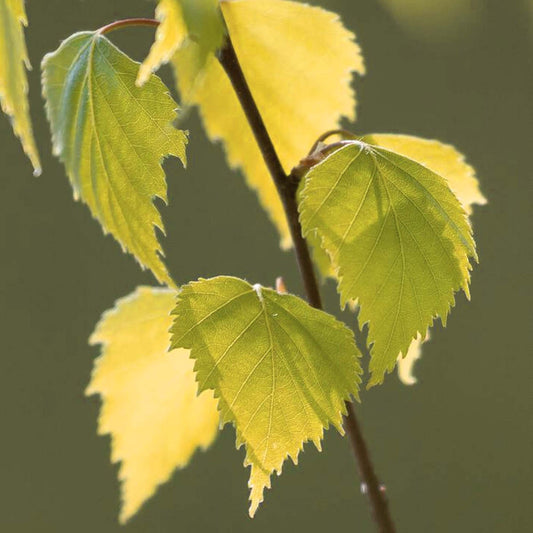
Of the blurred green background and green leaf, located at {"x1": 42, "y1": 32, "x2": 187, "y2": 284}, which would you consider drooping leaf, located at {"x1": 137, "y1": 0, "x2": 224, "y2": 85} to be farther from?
the blurred green background

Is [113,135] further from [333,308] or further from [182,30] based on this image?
[333,308]

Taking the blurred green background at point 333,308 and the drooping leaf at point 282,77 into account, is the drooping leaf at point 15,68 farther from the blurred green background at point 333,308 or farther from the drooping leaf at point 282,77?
the blurred green background at point 333,308

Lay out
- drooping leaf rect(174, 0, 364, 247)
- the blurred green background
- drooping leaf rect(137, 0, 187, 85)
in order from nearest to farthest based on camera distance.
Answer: drooping leaf rect(137, 0, 187, 85), drooping leaf rect(174, 0, 364, 247), the blurred green background

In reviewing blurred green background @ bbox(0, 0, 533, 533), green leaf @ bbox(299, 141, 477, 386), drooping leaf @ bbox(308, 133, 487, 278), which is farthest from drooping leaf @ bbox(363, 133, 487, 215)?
blurred green background @ bbox(0, 0, 533, 533)

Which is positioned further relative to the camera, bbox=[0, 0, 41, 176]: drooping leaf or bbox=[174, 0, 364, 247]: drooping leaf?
bbox=[174, 0, 364, 247]: drooping leaf

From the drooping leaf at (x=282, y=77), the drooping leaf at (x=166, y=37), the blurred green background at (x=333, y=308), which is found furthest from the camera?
the blurred green background at (x=333, y=308)

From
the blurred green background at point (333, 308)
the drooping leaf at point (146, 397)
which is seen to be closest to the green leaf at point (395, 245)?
the drooping leaf at point (146, 397)

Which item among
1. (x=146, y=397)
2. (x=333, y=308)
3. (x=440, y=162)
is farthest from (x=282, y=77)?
(x=333, y=308)
